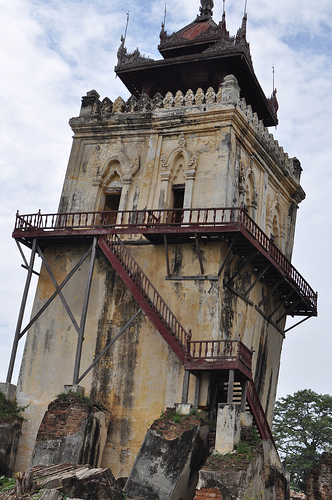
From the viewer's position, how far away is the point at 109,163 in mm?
27609

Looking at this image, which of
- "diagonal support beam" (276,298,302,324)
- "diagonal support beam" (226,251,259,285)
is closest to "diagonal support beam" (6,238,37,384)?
"diagonal support beam" (226,251,259,285)

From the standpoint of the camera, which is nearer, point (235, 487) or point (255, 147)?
point (235, 487)

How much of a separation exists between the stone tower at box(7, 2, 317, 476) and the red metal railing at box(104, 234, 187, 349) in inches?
2.7

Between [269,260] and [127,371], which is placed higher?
[269,260]

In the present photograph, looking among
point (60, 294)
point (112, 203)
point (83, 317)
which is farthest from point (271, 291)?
point (60, 294)

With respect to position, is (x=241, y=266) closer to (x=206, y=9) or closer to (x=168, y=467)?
(x=168, y=467)

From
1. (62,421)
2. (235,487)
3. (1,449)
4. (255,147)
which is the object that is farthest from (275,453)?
(255,147)

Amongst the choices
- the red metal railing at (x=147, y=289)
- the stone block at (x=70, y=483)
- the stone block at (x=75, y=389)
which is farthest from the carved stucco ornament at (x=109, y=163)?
the stone block at (x=70, y=483)

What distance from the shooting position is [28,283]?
24.7m

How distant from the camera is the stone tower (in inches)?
912

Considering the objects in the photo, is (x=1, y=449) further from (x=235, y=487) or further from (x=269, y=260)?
(x=269, y=260)

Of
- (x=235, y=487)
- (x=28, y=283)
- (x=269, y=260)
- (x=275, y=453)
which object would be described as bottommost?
(x=235, y=487)

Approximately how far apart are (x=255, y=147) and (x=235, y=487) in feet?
43.8

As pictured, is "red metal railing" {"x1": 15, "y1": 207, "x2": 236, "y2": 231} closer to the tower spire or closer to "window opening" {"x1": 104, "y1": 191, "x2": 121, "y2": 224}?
"window opening" {"x1": 104, "y1": 191, "x2": 121, "y2": 224}
